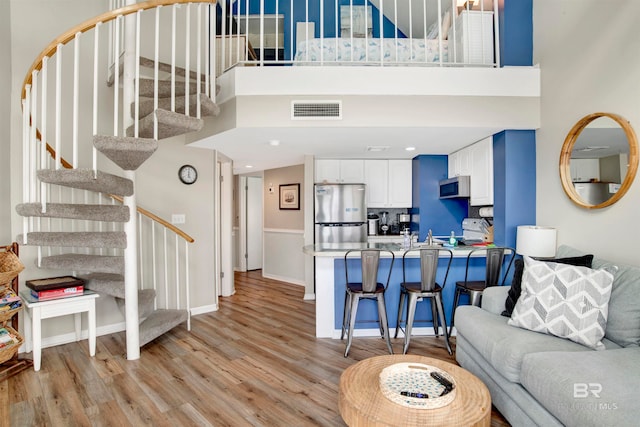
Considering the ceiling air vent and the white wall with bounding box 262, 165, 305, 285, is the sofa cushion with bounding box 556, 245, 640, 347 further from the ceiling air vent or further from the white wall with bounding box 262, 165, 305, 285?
the white wall with bounding box 262, 165, 305, 285

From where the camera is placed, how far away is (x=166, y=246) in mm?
3764

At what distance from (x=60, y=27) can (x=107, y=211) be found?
81.0 inches

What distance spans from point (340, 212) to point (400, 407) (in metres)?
3.50

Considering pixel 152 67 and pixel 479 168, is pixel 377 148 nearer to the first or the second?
pixel 479 168

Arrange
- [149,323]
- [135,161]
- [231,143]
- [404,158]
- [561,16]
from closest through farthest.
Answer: [135,161] → [561,16] → [149,323] → [231,143] → [404,158]

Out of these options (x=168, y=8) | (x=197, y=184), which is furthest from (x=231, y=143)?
(x=168, y=8)

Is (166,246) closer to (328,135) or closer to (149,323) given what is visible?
(149,323)

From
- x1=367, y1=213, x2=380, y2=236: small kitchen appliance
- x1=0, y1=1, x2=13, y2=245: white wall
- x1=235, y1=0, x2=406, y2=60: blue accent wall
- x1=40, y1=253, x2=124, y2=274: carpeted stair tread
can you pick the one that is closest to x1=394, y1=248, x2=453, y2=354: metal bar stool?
x1=367, y1=213, x2=380, y2=236: small kitchen appliance

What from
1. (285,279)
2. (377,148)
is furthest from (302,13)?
(285,279)

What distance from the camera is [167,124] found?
2457 mm

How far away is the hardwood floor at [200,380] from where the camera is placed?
1991mm

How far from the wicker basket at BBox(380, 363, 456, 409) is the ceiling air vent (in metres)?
2.21

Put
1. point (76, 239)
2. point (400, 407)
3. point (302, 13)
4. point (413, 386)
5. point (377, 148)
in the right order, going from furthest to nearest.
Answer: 1. point (302, 13)
2. point (377, 148)
3. point (76, 239)
4. point (413, 386)
5. point (400, 407)

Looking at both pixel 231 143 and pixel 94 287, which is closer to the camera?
pixel 94 287
